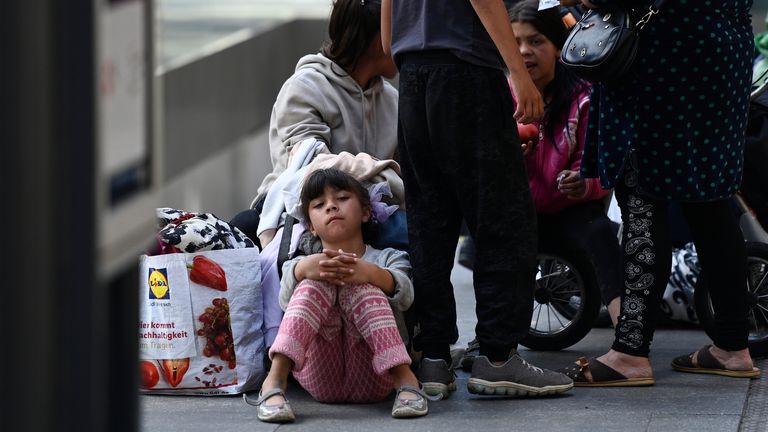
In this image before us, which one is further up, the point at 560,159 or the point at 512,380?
the point at 560,159

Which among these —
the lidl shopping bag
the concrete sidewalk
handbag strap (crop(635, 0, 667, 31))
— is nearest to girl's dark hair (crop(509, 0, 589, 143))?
handbag strap (crop(635, 0, 667, 31))

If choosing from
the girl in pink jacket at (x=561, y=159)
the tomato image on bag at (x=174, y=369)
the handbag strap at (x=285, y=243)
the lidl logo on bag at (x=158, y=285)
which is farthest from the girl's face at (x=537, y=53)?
the tomato image on bag at (x=174, y=369)

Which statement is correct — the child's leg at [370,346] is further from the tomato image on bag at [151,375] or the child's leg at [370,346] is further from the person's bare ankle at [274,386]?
the tomato image on bag at [151,375]

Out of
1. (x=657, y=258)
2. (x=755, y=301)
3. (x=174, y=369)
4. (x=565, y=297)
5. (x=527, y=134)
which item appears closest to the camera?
(x=657, y=258)

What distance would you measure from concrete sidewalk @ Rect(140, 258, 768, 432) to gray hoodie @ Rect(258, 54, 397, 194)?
848 millimetres

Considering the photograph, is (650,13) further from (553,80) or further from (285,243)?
(285,243)

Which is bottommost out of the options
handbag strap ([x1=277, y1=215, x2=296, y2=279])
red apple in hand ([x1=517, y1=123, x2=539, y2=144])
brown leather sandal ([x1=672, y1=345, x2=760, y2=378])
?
brown leather sandal ([x1=672, y1=345, x2=760, y2=378])

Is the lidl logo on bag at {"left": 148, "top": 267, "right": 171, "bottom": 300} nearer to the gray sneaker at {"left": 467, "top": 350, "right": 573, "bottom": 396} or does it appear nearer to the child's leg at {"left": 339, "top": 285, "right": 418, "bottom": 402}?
the child's leg at {"left": 339, "top": 285, "right": 418, "bottom": 402}

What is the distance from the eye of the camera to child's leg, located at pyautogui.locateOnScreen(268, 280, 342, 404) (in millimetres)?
3672

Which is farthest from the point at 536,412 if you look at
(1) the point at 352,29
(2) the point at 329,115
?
(1) the point at 352,29

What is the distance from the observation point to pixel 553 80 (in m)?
4.44

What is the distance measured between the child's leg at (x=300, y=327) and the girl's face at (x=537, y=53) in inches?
45.3

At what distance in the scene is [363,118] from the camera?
4.48 m

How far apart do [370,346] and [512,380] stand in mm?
449
